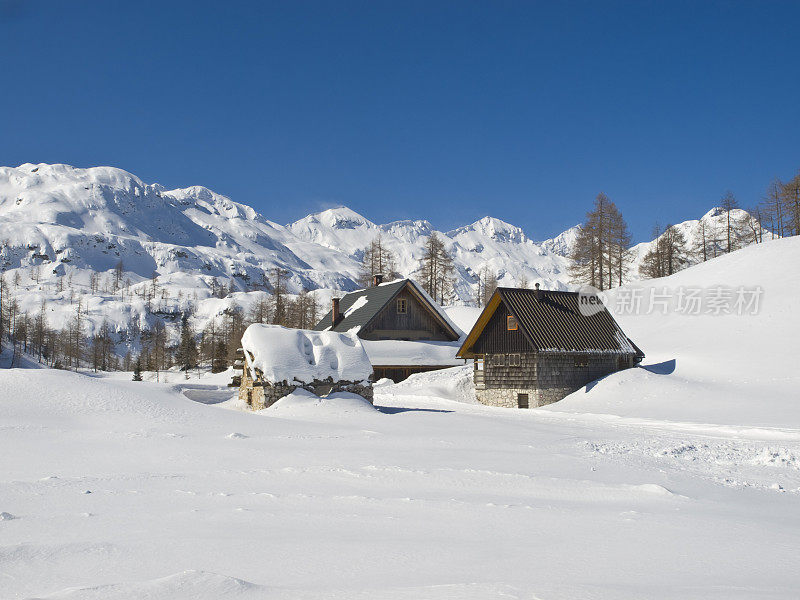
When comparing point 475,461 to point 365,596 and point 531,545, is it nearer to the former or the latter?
point 531,545

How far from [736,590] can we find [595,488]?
144 inches

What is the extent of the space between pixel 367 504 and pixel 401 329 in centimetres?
3440

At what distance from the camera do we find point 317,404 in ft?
53.9

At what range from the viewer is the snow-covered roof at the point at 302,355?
17703 millimetres

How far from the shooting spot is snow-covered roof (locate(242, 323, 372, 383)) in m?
17.7

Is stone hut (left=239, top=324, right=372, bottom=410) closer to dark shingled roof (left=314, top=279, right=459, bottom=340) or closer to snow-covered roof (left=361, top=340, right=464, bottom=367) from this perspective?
snow-covered roof (left=361, top=340, right=464, bottom=367)

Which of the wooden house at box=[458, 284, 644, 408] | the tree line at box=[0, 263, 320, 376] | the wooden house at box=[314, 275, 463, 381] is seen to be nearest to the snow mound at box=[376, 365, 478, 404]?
the wooden house at box=[458, 284, 644, 408]

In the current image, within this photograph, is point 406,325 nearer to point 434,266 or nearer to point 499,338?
point 499,338

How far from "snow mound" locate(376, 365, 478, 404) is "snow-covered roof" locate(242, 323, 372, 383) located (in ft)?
39.5

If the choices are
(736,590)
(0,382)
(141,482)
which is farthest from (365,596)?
(0,382)

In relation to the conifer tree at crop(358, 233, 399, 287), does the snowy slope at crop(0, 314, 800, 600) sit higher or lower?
lower

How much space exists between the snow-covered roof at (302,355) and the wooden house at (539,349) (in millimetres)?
11065

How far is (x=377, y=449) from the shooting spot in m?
9.98

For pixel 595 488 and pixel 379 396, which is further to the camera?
pixel 379 396
